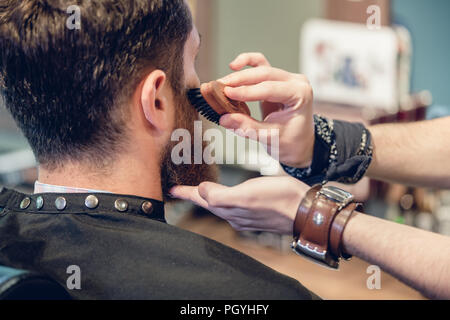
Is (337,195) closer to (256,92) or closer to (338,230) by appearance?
(338,230)

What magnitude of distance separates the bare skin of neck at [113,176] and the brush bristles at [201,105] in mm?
168

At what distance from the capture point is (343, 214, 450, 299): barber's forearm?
1.04 metres

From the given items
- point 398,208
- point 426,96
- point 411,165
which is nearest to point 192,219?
point 398,208

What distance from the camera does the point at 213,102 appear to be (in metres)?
1.16

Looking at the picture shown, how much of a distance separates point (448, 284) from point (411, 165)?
0.61 metres

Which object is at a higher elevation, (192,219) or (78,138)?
(78,138)

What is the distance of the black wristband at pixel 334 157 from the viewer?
1.47 m

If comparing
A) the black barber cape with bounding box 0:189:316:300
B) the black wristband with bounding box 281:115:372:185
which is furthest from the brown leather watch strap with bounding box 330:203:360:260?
the black wristband with bounding box 281:115:372:185

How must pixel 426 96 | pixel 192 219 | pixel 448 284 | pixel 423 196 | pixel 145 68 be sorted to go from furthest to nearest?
pixel 192 219 → pixel 426 96 → pixel 423 196 → pixel 145 68 → pixel 448 284

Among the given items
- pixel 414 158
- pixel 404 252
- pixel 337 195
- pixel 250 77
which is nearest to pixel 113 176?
pixel 250 77

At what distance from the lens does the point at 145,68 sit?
112cm

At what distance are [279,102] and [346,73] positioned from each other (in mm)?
1922
